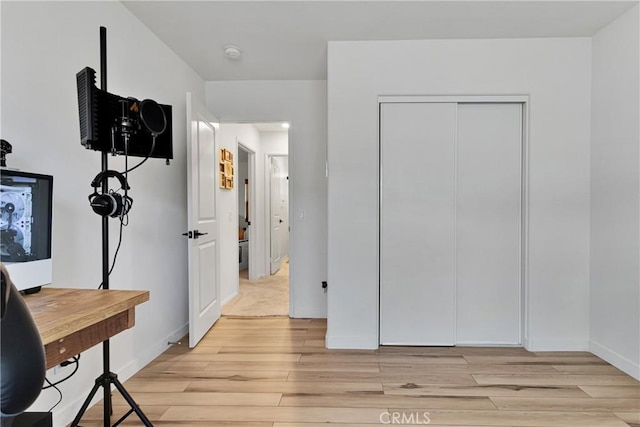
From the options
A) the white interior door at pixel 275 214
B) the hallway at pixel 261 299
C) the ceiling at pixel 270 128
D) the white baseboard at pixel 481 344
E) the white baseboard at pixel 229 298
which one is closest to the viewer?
the white baseboard at pixel 481 344

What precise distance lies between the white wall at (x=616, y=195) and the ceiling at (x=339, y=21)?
0.80ft

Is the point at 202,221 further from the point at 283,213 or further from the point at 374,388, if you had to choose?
the point at 283,213

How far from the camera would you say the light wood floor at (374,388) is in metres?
1.77

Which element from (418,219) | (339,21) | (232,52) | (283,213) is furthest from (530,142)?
(283,213)

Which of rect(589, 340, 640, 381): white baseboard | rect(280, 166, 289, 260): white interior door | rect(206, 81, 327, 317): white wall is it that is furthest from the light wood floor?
rect(280, 166, 289, 260): white interior door

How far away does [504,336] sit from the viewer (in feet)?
8.84

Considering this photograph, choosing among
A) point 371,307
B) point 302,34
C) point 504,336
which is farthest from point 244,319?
point 302,34

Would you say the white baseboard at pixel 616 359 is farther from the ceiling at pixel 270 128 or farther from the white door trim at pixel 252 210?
the ceiling at pixel 270 128

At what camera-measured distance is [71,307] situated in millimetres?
1153

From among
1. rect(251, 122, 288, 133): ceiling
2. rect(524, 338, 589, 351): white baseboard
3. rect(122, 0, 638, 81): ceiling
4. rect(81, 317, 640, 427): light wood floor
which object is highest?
rect(122, 0, 638, 81): ceiling

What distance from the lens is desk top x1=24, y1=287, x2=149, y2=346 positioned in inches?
38.7

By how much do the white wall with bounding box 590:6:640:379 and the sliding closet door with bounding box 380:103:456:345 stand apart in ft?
3.36

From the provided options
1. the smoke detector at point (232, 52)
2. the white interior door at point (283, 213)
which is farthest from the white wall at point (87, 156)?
the white interior door at point (283, 213)

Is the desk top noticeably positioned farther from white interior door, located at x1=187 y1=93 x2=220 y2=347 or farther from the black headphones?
white interior door, located at x1=187 y1=93 x2=220 y2=347
